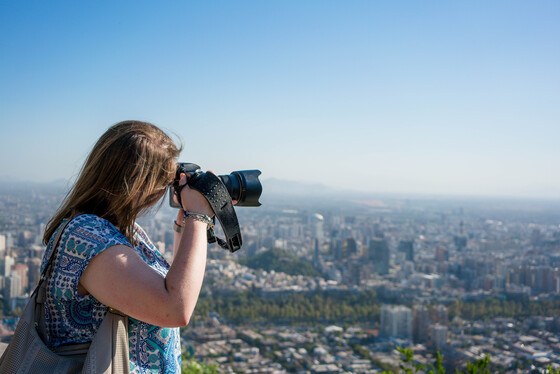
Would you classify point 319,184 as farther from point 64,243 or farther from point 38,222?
point 64,243

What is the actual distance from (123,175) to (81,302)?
171mm

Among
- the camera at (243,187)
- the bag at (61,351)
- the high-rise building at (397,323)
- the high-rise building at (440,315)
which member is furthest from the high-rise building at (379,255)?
the bag at (61,351)

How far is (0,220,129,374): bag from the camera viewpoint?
52 centimetres

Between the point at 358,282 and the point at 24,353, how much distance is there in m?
12.6

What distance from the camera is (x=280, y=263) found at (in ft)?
43.7

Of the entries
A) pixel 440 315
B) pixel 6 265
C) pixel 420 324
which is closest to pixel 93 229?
pixel 6 265

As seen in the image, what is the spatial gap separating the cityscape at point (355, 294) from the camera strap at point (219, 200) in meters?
2.92

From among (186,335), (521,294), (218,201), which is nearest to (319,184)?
(521,294)

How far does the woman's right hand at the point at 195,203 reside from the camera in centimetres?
62

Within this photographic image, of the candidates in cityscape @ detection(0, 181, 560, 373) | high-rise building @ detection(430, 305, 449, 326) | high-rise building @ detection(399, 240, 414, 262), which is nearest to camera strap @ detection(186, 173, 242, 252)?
cityscape @ detection(0, 181, 560, 373)

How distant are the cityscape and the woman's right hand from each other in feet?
9.57

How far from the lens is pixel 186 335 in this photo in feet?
26.4

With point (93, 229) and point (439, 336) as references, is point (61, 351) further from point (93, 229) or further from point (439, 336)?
point (439, 336)

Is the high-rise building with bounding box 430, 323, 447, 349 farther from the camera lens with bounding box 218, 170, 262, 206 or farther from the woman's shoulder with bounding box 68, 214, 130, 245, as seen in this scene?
the woman's shoulder with bounding box 68, 214, 130, 245
